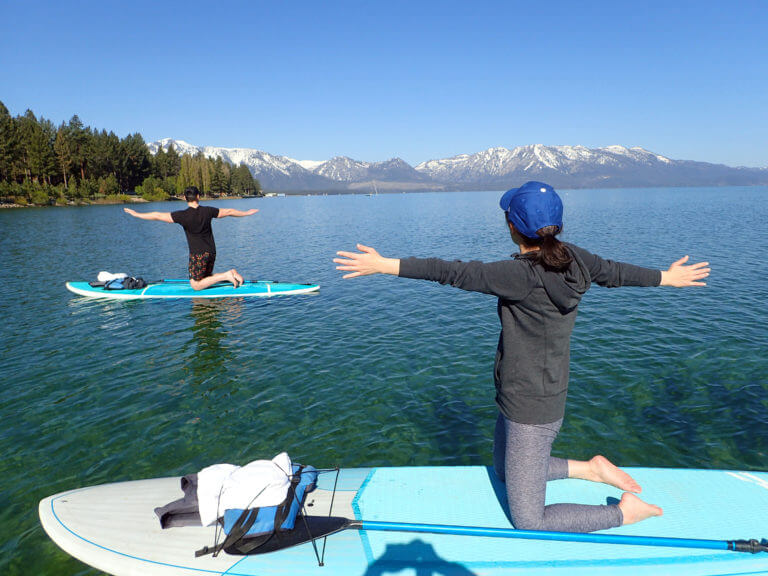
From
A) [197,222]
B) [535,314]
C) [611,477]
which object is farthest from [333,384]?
[197,222]

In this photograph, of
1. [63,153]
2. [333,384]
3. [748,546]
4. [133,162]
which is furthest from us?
[133,162]

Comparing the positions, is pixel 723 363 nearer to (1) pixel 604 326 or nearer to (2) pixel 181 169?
(1) pixel 604 326

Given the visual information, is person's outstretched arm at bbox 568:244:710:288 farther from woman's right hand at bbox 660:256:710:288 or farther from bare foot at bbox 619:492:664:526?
bare foot at bbox 619:492:664:526

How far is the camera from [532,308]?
3.84 meters

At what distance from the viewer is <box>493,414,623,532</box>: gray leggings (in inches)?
167

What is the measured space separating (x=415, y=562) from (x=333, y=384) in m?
6.94

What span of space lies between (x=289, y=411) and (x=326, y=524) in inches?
198

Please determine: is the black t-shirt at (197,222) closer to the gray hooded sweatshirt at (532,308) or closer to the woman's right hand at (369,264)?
the woman's right hand at (369,264)

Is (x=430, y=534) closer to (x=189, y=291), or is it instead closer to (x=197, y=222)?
(x=197, y=222)

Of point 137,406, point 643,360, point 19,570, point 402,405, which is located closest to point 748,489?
point 402,405

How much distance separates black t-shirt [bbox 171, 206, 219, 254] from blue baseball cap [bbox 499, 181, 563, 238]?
14013mm

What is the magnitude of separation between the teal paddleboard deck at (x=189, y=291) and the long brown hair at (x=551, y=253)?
1734 centimetres

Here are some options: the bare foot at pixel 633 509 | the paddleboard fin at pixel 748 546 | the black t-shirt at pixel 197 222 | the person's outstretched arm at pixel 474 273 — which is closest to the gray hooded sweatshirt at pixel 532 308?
the person's outstretched arm at pixel 474 273

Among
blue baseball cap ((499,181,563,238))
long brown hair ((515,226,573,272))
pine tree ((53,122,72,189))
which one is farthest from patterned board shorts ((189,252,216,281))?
pine tree ((53,122,72,189))
